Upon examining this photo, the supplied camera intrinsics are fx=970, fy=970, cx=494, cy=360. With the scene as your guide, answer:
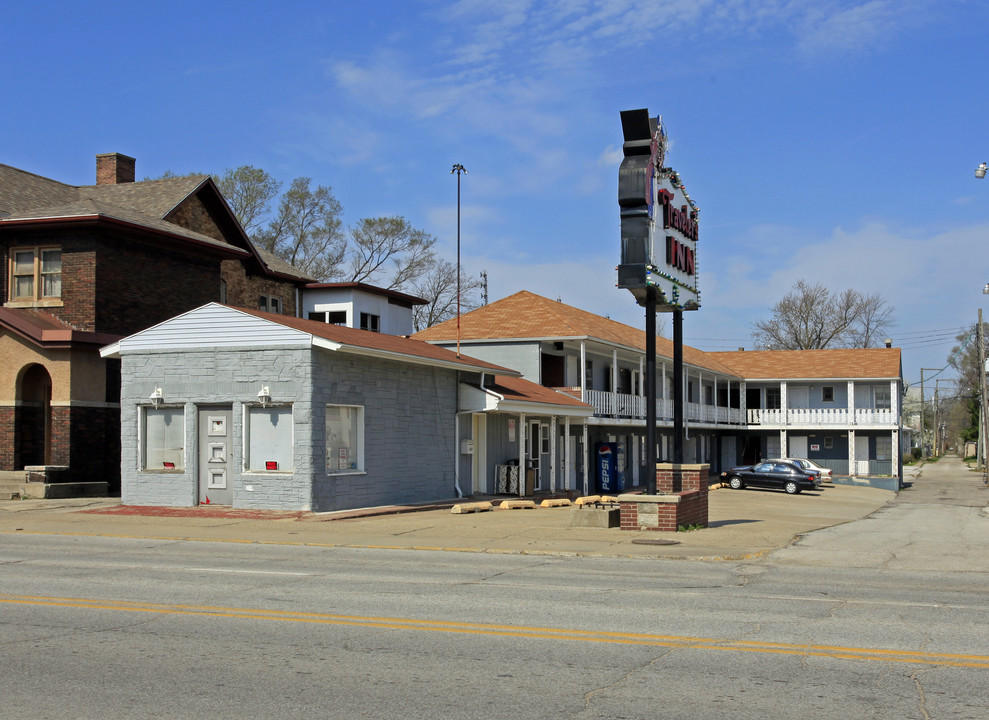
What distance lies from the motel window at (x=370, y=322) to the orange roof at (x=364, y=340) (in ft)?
40.4

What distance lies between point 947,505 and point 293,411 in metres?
27.5

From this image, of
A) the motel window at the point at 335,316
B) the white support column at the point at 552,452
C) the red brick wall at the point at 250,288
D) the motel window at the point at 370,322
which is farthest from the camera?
the motel window at the point at 370,322

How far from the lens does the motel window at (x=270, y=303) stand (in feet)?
120

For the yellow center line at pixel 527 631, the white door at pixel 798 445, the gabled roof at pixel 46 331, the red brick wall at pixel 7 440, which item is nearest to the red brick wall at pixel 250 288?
the gabled roof at pixel 46 331

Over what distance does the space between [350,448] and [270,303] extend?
17.3 meters

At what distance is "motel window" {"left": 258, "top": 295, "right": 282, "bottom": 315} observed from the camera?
36.5 m

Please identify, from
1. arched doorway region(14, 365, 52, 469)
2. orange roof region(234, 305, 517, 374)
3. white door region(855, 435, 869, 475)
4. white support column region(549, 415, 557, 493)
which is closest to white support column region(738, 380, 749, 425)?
white door region(855, 435, 869, 475)

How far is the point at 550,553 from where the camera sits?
14984mm

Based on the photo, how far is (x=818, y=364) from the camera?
5697 cm

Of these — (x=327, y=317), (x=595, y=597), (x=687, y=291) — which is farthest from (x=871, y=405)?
(x=595, y=597)

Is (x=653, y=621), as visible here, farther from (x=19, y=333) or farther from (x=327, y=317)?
(x=327, y=317)

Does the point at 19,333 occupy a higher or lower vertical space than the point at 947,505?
higher

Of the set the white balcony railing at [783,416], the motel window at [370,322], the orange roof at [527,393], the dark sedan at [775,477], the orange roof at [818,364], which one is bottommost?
the dark sedan at [775,477]

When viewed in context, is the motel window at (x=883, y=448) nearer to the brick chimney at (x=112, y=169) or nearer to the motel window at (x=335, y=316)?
the motel window at (x=335, y=316)
